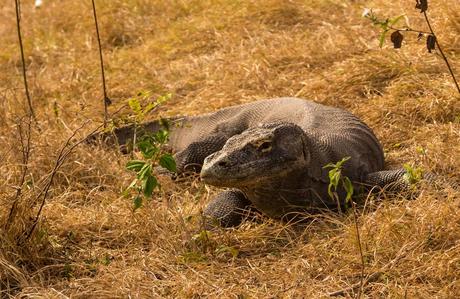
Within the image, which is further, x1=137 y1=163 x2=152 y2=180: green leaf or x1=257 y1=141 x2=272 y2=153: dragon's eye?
x1=257 y1=141 x2=272 y2=153: dragon's eye

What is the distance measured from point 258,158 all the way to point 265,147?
9cm

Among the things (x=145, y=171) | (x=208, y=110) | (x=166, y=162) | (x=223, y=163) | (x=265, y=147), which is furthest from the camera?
(x=208, y=110)

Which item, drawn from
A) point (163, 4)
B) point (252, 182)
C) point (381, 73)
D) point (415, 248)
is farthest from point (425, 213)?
point (163, 4)

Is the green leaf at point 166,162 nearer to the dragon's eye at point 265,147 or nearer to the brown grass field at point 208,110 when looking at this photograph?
the brown grass field at point 208,110

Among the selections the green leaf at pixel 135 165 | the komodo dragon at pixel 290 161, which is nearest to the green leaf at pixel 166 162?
the green leaf at pixel 135 165

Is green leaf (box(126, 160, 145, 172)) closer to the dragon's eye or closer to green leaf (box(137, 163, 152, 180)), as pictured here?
green leaf (box(137, 163, 152, 180))

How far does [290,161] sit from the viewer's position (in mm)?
5105

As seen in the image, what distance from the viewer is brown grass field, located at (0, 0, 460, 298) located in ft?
14.7

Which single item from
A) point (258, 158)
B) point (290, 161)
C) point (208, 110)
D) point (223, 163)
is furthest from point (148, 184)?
point (208, 110)

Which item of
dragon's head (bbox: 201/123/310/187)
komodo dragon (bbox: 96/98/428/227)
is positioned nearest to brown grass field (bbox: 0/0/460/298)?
komodo dragon (bbox: 96/98/428/227)

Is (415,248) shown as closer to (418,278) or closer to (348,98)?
(418,278)

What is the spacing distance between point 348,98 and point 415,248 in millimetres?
2746

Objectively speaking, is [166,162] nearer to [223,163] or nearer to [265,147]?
[223,163]

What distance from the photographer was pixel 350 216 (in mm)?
4992
